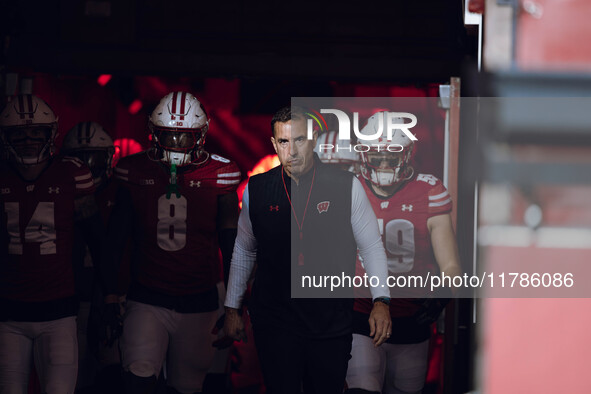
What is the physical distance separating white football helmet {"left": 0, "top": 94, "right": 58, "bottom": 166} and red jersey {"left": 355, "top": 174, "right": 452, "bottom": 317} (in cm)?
192

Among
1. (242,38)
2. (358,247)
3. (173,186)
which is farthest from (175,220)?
(242,38)

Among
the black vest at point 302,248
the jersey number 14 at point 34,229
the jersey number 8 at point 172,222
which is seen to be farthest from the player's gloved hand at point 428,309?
the jersey number 14 at point 34,229

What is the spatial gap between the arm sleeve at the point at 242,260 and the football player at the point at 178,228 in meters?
0.50

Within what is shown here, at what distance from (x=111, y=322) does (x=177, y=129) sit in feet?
3.82

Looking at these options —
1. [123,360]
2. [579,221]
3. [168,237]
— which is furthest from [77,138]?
[579,221]

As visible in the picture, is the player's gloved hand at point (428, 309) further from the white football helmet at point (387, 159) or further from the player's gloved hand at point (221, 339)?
the player's gloved hand at point (221, 339)

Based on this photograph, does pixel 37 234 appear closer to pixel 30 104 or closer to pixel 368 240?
pixel 30 104

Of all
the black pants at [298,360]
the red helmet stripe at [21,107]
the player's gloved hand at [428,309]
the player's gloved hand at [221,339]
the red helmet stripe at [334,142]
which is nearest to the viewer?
the black pants at [298,360]

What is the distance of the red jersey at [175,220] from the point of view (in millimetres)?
4414

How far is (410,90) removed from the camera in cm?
532

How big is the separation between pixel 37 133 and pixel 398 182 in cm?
213

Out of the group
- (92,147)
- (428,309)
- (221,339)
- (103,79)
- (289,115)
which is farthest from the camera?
(103,79)

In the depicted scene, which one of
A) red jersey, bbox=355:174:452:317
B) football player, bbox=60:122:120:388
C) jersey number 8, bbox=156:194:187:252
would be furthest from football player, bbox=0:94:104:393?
red jersey, bbox=355:174:452:317

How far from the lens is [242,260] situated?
3863 mm
